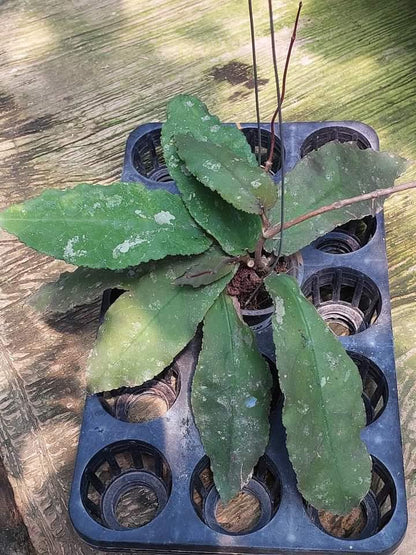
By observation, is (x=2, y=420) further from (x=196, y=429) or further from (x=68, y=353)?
Result: (x=196, y=429)

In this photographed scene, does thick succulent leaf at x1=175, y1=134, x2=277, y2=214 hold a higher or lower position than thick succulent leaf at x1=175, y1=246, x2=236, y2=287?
higher

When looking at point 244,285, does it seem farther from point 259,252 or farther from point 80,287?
point 80,287

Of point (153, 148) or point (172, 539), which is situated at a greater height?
point (153, 148)

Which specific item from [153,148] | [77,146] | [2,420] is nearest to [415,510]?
[2,420]

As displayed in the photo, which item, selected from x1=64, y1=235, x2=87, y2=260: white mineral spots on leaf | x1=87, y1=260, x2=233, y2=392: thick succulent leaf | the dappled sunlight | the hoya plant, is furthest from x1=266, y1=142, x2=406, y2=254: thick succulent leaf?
the dappled sunlight

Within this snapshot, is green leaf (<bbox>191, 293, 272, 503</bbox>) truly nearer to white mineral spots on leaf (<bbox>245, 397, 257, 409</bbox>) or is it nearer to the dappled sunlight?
white mineral spots on leaf (<bbox>245, 397, 257, 409</bbox>)

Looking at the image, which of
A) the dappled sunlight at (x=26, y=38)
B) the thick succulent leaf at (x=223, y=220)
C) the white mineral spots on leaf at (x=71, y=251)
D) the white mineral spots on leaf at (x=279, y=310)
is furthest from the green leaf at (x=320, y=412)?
the dappled sunlight at (x=26, y=38)
